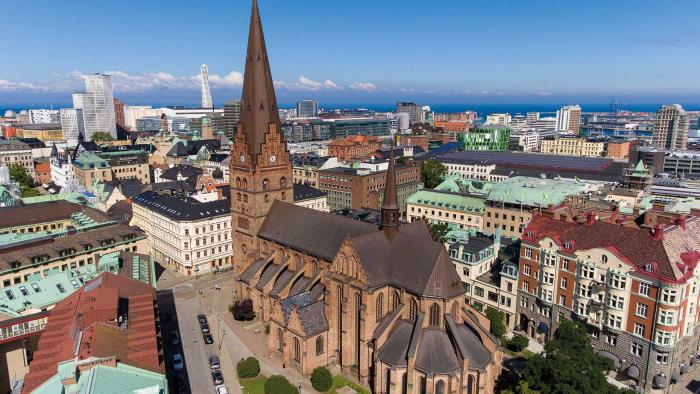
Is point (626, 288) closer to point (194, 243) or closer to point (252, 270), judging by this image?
point (252, 270)

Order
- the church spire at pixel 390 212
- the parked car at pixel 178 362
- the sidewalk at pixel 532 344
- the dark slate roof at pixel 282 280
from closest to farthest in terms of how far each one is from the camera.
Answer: the church spire at pixel 390 212 < the parked car at pixel 178 362 < the sidewalk at pixel 532 344 < the dark slate roof at pixel 282 280

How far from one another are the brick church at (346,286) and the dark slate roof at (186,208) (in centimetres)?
2073

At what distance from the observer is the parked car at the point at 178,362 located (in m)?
60.9

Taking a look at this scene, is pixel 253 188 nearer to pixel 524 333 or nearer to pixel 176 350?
pixel 176 350

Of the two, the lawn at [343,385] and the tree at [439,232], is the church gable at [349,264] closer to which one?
the lawn at [343,385]

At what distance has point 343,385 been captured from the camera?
58156 millimetres

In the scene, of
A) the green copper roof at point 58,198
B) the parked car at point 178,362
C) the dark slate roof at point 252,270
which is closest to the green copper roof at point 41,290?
the parked car at point 178,362

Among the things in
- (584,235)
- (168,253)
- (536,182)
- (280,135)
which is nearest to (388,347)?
(584,235)

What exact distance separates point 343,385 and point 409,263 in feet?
56.9

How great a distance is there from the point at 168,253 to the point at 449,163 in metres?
118

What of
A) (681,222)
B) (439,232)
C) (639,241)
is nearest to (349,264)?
(439,232)

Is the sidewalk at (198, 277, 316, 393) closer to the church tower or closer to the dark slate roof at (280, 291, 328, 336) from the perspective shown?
the dark slate roof at (280, 291, 328, 336)

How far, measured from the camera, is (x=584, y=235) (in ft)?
212

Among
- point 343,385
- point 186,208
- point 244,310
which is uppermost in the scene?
point 186,208
